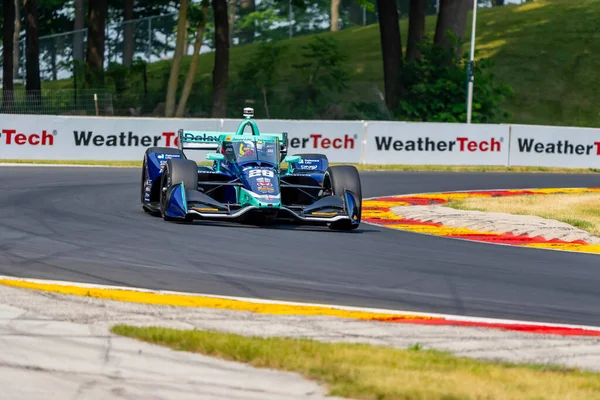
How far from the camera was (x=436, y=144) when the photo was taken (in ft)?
104

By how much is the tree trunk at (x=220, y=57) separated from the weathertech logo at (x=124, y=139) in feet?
37.5

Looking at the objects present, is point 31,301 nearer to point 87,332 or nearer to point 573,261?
point 87,332

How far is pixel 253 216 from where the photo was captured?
47.8 feet

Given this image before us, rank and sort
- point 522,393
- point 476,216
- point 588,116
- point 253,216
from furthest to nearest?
1. point 588,116
2. point 476,216
3. point 253,216
4. point 522,393

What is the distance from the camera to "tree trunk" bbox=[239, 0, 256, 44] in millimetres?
91750

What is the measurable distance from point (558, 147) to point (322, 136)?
680 cm

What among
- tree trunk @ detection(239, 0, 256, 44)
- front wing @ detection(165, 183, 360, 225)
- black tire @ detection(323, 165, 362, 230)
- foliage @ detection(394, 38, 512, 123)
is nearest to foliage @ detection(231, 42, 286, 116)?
foliage @ detection(394, 38, 512, 123)

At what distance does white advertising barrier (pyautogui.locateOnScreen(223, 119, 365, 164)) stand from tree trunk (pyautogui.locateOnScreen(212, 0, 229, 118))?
10.7 metres

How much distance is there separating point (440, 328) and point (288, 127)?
21.8 m

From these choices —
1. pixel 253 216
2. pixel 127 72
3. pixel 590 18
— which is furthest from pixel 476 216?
pixel 590 18

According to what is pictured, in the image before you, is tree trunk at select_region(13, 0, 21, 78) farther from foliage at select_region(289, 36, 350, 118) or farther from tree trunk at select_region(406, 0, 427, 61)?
tree trunk at select_region(406, 0, 427, 61)

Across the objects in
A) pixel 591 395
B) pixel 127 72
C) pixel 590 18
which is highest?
pixel 590 18

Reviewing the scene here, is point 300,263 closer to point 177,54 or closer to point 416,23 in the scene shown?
point 177,54

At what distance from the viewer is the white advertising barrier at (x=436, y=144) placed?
3109cm
